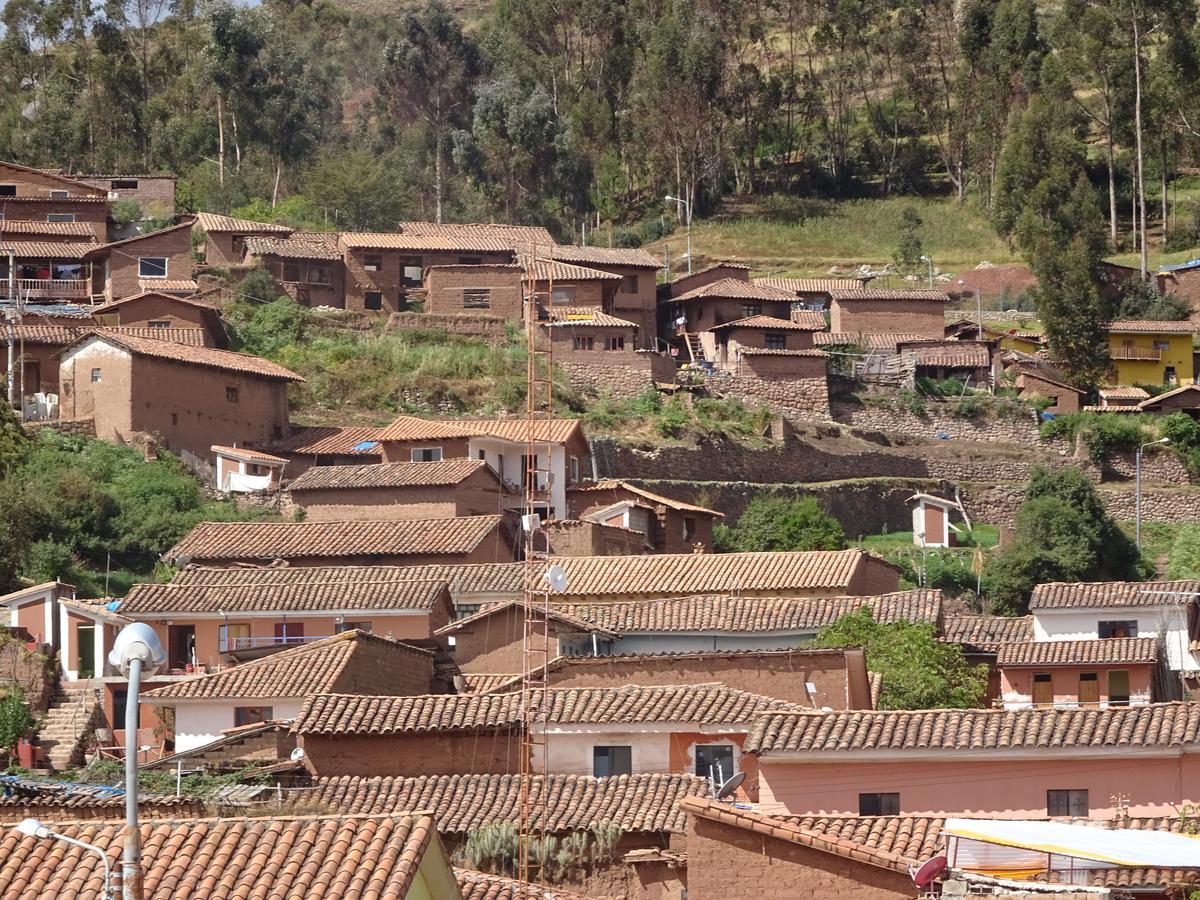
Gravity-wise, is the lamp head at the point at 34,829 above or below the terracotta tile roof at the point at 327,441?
above

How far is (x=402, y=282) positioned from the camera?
6450 cm

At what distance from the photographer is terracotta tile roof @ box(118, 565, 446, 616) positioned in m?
35.6

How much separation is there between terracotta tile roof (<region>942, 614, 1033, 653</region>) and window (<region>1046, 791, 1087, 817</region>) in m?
15.8

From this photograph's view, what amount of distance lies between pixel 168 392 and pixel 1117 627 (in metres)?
22.5

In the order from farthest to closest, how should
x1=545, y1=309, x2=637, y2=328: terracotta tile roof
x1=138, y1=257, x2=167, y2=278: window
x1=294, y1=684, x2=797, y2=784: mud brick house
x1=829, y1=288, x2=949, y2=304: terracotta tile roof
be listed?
1. x1=829, y1=288, x2=949, y2=304: terracotta tile roof
2. x1=138, y1=257, x2=167, y2=278: window
3. x1=545, y1=309, x2=637, y2=328: terracotta tile roof
4. x1=294, y1=684, x2=797, y2=784: mud brick house

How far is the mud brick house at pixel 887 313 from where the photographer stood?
68375 millimetres

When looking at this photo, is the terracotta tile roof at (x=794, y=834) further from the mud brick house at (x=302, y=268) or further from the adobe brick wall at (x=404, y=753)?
the mud brick house at (x=302, y=268)

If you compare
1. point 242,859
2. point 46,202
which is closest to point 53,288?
point 46,202

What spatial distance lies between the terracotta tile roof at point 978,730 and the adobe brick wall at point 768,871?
3.51m

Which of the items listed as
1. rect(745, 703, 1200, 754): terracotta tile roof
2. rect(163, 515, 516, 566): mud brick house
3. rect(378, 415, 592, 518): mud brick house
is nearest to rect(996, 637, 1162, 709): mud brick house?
rect(163, 515, 516, 566): mud brick house

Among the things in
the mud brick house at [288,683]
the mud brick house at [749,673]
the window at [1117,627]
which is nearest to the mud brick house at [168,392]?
the window at [1117,627]

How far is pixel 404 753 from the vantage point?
25.3 m

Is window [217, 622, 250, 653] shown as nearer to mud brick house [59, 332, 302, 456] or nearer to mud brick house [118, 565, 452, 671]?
mud brick house [118, 565, 452, 671]

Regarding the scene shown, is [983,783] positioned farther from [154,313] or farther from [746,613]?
[154,313]
